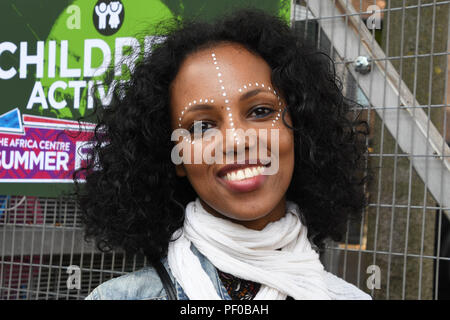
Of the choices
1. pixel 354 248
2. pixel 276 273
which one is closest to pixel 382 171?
pixel 354 248

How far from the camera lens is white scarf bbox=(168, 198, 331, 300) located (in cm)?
138

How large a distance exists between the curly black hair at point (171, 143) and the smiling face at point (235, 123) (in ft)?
0.20

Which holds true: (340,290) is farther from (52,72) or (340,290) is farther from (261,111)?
(52,72)

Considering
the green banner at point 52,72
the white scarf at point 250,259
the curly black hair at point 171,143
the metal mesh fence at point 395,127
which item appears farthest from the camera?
the green banner at point 52,72

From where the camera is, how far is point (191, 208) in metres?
1.53

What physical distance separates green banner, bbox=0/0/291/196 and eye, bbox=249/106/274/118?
106cm

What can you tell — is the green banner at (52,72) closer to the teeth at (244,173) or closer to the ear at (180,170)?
the ear at (180,170)

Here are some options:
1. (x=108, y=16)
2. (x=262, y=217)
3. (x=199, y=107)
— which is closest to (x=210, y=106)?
(x=199, y=107)

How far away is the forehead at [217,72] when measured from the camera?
147 cm

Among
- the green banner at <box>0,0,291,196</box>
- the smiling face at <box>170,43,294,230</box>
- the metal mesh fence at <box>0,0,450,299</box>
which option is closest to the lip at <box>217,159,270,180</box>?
the smiling face at <box>170,43,294,230</box>

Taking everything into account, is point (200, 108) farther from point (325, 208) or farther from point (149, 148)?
point (325, 208)

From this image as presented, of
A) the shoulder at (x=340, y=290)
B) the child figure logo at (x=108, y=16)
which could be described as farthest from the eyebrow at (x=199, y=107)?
the child figure logo at (x=108, y=16)

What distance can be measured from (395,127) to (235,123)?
38.2 inches

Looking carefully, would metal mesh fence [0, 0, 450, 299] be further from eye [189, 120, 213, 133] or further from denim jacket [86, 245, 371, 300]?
eye [189, 120, 213, 133]
